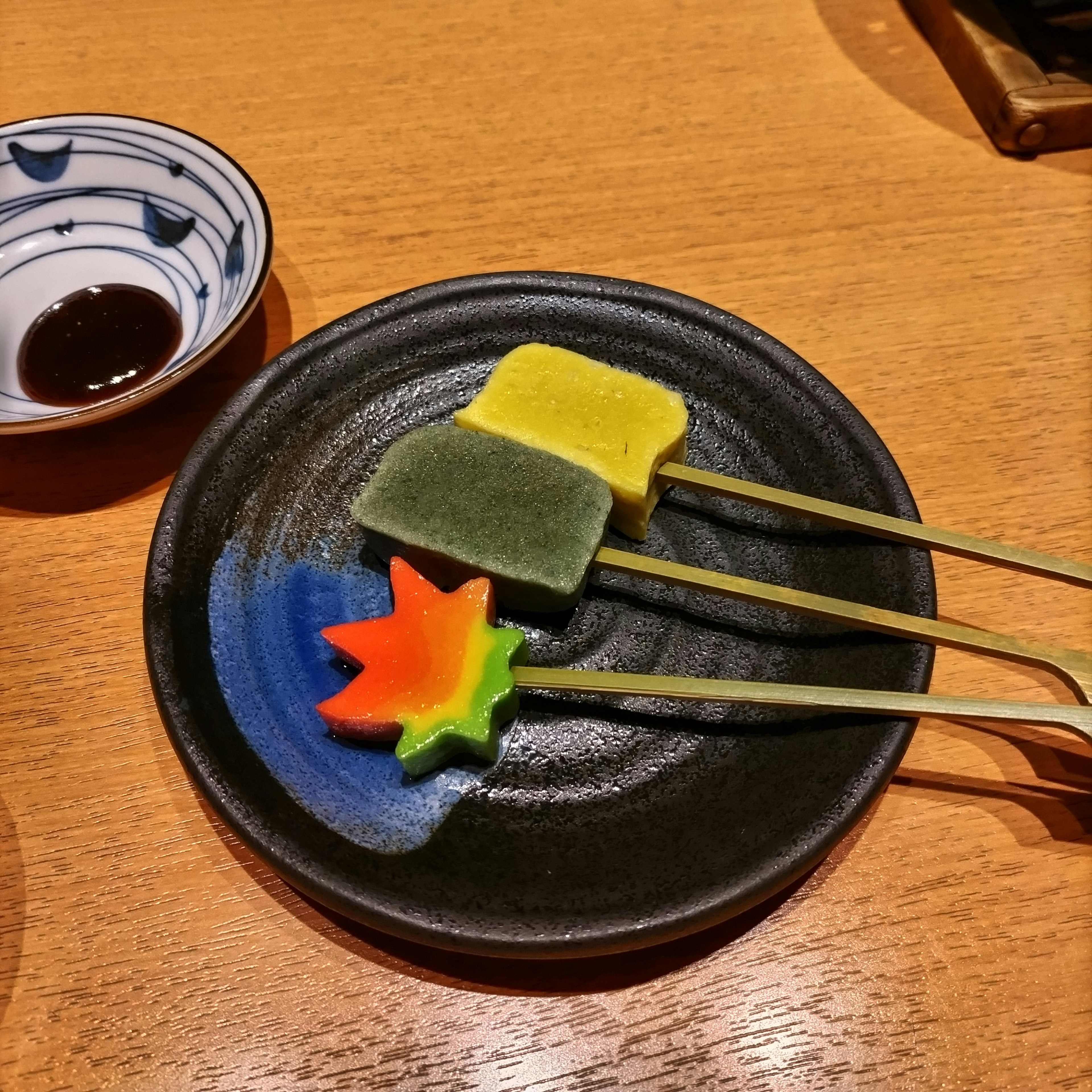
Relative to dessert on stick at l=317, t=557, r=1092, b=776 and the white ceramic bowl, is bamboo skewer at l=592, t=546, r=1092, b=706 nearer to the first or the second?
dessert on stick at l=317, t=557, r=1092, b=776

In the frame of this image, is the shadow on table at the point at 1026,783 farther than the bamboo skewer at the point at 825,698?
Yes

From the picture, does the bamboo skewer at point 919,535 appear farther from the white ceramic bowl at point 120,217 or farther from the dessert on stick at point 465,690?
the white ceramic bowl at point 120,217

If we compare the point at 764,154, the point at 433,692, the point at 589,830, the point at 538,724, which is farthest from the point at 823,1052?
the point at 764,154

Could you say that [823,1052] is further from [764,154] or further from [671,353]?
[764,154]

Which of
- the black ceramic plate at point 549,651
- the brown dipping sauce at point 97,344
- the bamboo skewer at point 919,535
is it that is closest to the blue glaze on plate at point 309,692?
the black ceramic plate at point 549,651

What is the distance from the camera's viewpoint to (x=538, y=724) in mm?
1225

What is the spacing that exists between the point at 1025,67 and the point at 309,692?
209 cm

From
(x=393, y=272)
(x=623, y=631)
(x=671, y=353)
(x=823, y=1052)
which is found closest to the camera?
(x=823, y=1052)

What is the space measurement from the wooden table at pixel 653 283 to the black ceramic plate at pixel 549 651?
16 cm

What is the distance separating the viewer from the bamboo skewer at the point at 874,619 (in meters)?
1.15

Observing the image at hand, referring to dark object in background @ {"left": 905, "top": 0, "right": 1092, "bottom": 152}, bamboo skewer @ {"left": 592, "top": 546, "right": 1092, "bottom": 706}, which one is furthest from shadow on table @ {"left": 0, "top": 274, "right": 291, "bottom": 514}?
dark object in background @ {"left": 905, "top": 0, "right": 1092, "bottom": 152}

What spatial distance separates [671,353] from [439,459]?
1.62ft

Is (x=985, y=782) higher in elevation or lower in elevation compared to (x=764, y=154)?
lower

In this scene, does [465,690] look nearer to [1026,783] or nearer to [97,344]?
[1026,783]
